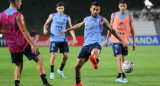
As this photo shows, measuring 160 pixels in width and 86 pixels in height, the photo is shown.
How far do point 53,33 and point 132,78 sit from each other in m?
3.14

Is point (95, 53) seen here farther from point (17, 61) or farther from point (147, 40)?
point (147, 40)

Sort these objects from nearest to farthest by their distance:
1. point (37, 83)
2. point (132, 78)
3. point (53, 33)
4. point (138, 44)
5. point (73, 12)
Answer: point (37, 83) < point (132, 78) < point (53, 33) < point (138, 44) < point (73, 12)

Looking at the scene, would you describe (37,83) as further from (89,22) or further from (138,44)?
(138,44)

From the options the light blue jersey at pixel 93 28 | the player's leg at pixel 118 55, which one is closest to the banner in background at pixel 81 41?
the player's leg at pixel 118 55

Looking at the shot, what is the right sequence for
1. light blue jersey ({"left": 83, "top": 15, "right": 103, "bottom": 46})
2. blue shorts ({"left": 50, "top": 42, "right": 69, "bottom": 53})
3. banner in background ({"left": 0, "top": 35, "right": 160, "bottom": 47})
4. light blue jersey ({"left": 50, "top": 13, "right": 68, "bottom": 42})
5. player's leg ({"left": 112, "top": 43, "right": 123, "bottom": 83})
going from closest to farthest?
light blue jersey ({"left": 83, "top": 15, "right": 103, "bottom": 46}) < player's leg ({"left": 112, "top": 43, "right": 123, "bottom": 83}) < blue shorts ({"left": 50, "top": 42, "right": 69, "bottom": 53}) < light blue jersey ({"left": 50, "top": 13, "right": 68, "bottom": 42}) < banner in background ({"left": 0, "top": 35, "right": 160, "bottom": 47})

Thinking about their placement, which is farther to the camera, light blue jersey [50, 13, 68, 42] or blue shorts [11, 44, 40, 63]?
light blue jersey [50, 13, 68, 42]

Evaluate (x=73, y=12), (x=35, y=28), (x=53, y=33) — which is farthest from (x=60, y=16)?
(x=73, y=12)

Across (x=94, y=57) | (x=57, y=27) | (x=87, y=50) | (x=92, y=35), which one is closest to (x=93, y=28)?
(x=92, y=35)

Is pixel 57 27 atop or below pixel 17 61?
atop

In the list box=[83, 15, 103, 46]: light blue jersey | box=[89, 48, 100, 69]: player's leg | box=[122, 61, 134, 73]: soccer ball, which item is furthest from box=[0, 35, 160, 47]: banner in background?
box=[89, 48, 100, 69]: player's leg

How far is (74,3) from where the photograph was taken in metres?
45.6

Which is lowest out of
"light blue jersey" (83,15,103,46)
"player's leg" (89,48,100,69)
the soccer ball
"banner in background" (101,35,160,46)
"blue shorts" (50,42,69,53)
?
the soccer ball

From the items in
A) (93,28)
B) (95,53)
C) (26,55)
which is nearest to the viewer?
(26,55)

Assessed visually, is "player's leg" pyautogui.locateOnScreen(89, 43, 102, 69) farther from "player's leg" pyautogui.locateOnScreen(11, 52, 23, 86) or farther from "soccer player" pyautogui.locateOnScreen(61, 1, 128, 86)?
"player's leg" pyautogui.locateOnScreen(11, 52, 23, 86)
